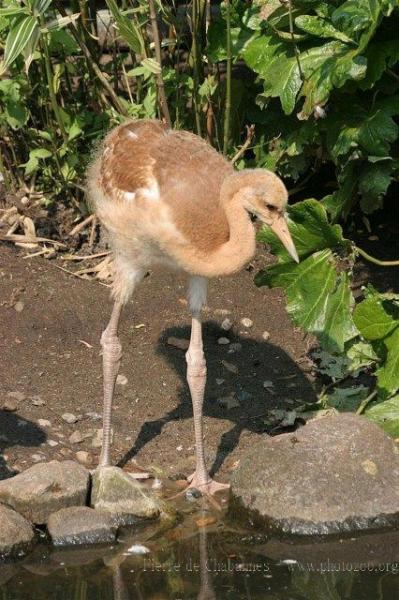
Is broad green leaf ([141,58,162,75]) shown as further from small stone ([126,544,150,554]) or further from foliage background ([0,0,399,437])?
small stone ([126,544,150,554])

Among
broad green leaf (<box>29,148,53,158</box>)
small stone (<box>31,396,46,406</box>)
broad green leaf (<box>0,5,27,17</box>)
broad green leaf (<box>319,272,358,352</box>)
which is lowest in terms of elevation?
small stone (<box>31,396,46,406</box>)

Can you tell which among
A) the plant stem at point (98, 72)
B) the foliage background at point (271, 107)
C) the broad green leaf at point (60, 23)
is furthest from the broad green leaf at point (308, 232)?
the plant stem at point (98, 72)

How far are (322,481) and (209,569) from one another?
87 centimetres

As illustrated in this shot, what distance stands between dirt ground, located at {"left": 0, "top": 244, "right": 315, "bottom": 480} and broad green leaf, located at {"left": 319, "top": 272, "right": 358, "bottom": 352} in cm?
78

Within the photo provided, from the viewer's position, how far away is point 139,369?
8.22m

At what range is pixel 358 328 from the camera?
7266mm

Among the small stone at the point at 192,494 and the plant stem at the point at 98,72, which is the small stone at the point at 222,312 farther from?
the small stone at the point at 192,494

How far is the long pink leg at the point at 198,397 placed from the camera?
23.2 ft

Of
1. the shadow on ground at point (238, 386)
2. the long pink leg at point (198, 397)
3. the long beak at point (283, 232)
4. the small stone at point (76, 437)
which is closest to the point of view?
the long beak at point (283, 232)

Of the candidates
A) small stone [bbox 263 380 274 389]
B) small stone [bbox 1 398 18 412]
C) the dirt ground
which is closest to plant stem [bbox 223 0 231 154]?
the dirt ground

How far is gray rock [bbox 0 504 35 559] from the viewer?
20.0 feet

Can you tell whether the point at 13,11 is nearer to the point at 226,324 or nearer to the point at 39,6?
the point at 39,6

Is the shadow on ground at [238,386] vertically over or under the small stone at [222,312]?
under

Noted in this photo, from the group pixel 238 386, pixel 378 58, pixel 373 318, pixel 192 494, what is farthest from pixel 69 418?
pixel 378 58
